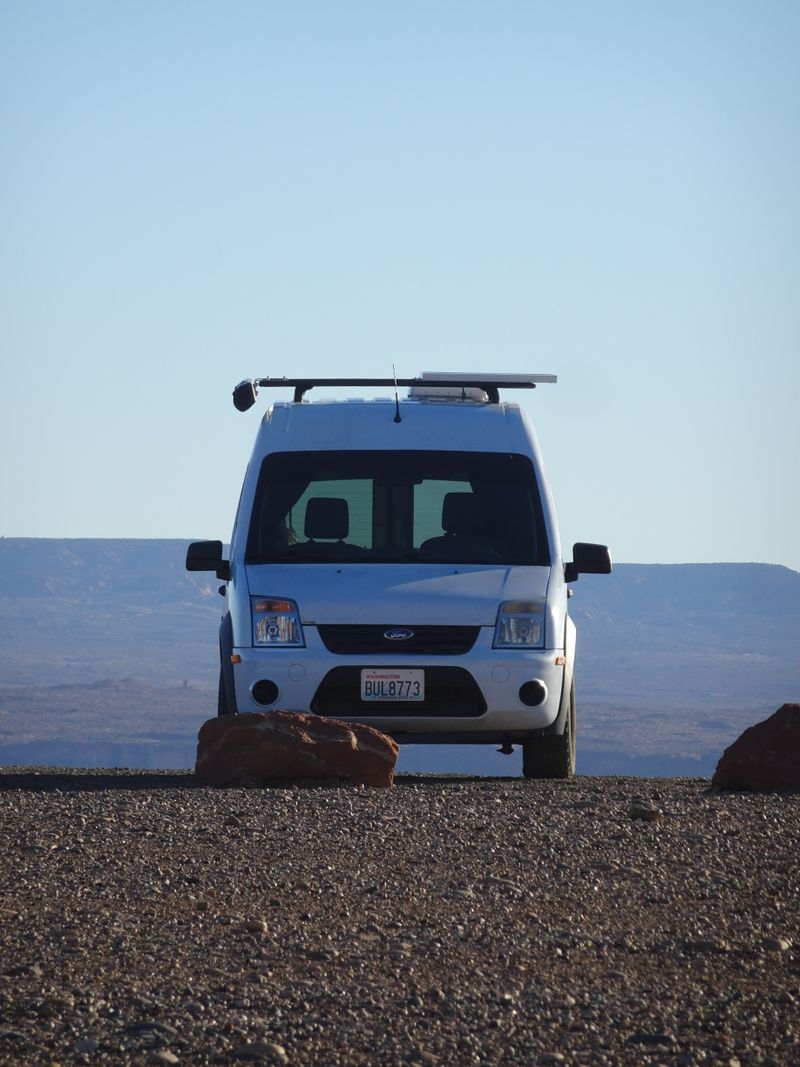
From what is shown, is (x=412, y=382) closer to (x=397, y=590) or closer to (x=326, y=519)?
(x=326, y=519)

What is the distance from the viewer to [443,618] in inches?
485

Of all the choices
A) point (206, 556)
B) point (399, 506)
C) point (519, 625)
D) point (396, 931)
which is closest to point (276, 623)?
point (206, 556)

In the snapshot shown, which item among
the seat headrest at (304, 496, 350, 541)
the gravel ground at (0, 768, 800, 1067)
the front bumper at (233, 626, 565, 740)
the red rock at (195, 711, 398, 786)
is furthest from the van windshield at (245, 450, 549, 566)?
the gravel ground at (0, 768, 800, 1067)

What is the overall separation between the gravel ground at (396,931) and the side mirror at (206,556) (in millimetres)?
2759

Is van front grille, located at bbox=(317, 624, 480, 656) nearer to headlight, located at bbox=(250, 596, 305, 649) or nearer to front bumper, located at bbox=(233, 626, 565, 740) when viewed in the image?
front bumper, located at bbox=(233, 626, 565, 740)

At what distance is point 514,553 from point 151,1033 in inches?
310

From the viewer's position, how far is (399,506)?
1326cm

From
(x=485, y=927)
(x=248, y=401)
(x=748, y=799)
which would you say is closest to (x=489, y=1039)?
(x=485, y=927)

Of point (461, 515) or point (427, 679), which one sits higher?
point (461, 515)

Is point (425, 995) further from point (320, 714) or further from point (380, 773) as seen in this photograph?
point (320, 714)

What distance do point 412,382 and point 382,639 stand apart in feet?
9.69

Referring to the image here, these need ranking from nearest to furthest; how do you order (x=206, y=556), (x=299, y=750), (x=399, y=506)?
(x=299, y=750) < (x=206, y=556) < (x=399, y=506)

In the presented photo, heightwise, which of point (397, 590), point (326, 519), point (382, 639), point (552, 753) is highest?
point (326, 519)

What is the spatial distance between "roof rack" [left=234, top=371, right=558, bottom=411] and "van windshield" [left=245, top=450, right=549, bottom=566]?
130 centimetres
